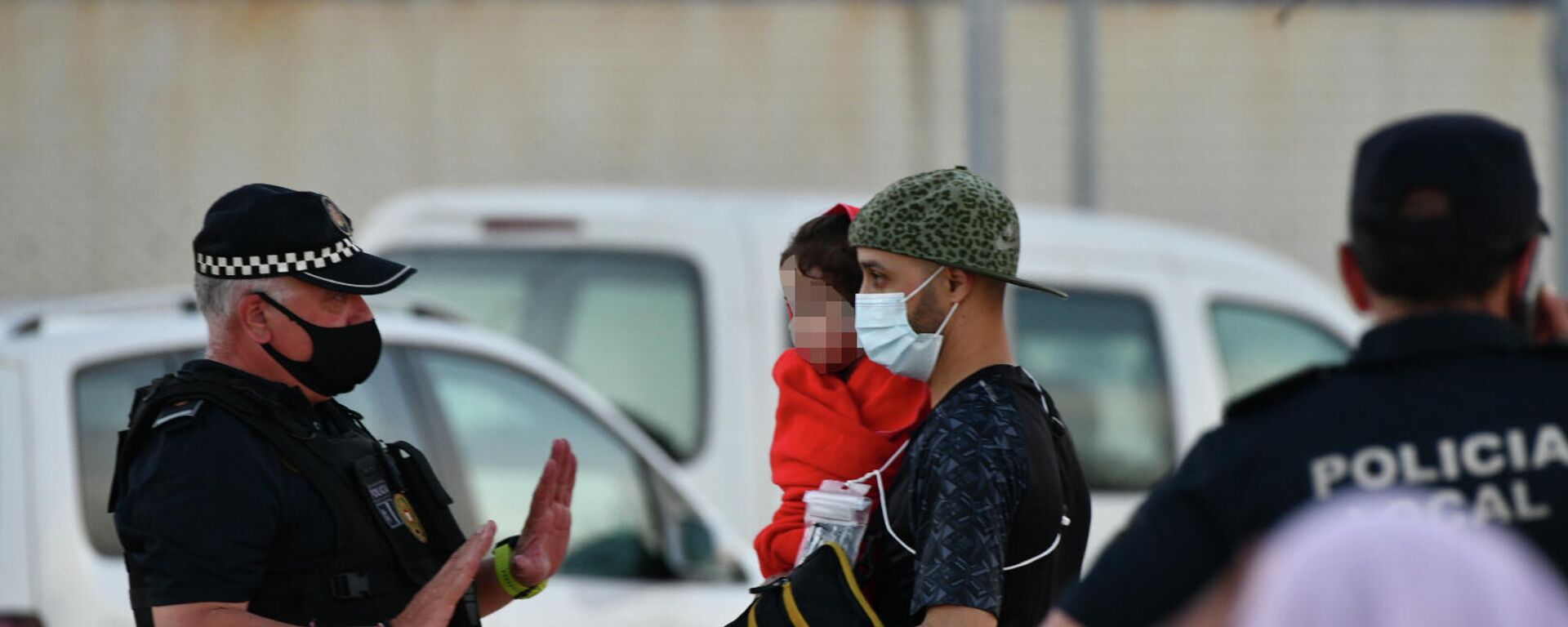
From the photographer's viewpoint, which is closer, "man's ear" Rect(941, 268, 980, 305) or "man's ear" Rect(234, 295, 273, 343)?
"man's ear" Rect(941, 268, 980, 305)

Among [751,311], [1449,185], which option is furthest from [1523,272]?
[751,311]

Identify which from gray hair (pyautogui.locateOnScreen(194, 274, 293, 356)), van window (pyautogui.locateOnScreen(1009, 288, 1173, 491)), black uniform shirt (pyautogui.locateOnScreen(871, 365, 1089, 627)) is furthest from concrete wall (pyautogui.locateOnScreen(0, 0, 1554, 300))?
black uniform shirt (pyautogui.locateOnScreen(871, 365, 1089, 627))

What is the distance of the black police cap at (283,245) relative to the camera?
265 cm

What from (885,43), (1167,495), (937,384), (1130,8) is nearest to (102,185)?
(885,43)

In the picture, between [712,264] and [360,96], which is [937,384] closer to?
[712,264]

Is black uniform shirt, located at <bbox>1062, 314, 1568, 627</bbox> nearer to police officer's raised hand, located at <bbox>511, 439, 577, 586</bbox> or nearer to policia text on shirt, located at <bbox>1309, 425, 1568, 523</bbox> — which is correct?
policia text on shirt, located at <bbox>1309, 425, 1568, 523</bbox>

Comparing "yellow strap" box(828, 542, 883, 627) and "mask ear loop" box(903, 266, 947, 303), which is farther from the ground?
"mask ear loop" box(903, 266, 947, 303)

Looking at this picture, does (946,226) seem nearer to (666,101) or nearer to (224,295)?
(224,295)

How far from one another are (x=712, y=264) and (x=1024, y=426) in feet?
12.0

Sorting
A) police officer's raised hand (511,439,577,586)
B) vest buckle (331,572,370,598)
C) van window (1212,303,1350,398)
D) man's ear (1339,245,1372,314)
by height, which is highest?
man's ear (1339,245,1372,314)

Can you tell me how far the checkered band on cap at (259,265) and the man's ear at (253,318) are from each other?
47 mm

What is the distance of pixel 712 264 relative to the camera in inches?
240

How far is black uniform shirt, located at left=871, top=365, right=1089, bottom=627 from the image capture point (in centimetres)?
237

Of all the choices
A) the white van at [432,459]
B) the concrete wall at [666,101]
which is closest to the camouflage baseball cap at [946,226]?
the white van at [432,459]
